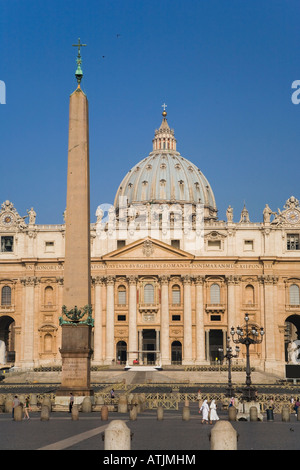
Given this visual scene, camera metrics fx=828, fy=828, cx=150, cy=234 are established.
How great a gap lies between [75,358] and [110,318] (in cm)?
5832

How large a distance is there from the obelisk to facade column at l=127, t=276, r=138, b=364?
2220 inches

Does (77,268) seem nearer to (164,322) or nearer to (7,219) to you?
(164,322)

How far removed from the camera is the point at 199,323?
92.4 m

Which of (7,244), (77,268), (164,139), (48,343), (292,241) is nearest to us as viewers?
(77,268)

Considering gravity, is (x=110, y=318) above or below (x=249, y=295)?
below

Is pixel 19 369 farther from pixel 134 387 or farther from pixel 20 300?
pixel 134 387

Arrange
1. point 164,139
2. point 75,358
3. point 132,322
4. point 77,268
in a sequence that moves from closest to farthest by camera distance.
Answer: point 75,358 < point 77,268 < point 132,322 < point 164,139

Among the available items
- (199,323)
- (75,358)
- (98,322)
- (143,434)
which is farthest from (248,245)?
(143,434)

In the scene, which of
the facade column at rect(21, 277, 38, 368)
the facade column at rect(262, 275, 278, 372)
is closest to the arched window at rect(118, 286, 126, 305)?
the facade column at rect(21, 277, 38, 368)

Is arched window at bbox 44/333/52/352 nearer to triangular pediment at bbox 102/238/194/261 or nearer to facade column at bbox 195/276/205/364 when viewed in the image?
triangular pediment at bbox 102/238/194/261

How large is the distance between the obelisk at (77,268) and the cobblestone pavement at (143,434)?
1907mm

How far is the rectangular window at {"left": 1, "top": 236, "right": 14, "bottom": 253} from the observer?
9638cm

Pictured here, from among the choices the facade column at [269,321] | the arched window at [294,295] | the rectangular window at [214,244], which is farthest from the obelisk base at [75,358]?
the arched window at [294,295]

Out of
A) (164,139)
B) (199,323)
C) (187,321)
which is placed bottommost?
(199,323)
